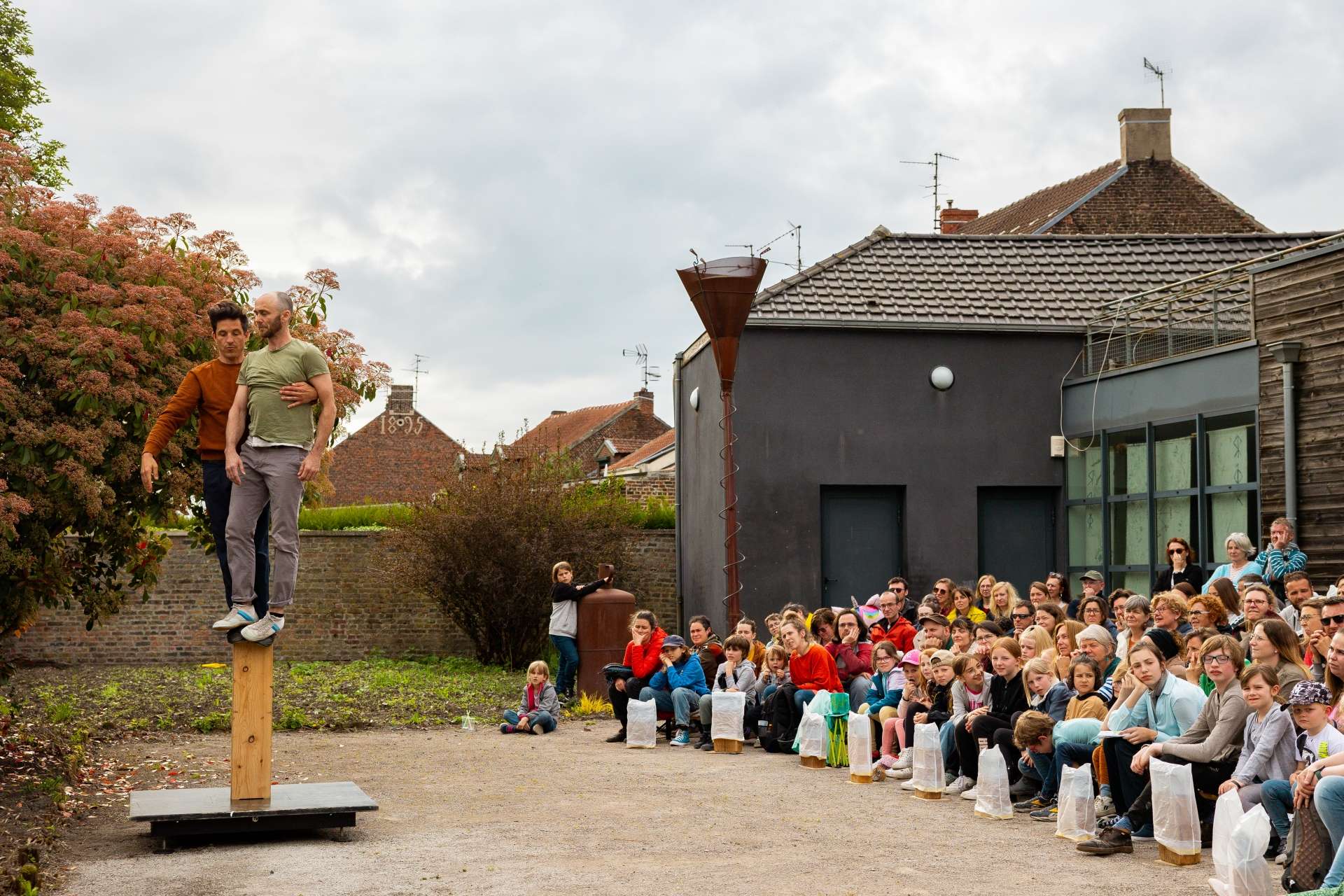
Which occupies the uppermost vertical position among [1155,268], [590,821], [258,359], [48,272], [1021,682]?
[1155,268]

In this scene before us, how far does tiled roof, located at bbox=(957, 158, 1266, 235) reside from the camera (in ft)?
103

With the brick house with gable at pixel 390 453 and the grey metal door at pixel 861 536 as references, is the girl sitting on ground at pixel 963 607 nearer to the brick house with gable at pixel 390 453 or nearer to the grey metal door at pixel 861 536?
the grey metal door at pixel 861 536

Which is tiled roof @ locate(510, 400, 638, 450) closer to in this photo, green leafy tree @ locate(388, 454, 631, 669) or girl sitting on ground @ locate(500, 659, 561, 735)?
green leafy tree @ locate(388, 454, 631, 669)

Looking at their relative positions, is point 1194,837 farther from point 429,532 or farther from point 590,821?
point 429,532

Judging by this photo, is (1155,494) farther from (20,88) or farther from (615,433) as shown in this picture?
(615,433)

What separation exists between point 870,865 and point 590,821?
225 cm

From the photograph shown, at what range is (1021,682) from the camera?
10539mm

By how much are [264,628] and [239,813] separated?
3.79ft

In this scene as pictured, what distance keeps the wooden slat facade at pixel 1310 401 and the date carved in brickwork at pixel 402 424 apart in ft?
143

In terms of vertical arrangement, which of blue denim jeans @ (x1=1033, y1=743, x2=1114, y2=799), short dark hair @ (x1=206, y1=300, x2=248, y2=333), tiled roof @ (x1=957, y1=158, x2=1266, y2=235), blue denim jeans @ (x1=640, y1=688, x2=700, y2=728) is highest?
tiled roof @ (x1=957, y1=158, x2=1266, y2=235)

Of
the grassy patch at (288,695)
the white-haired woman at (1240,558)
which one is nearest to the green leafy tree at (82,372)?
the grassy patch at (288,695)

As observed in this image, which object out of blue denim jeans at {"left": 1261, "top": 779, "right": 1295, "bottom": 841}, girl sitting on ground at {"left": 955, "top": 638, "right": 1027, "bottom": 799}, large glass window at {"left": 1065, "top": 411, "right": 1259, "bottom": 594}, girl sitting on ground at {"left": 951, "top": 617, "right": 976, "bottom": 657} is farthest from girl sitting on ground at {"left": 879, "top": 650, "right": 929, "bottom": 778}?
large glass window at {"left": 1065, "top": 411, "right": 1259, "bottom": 594}

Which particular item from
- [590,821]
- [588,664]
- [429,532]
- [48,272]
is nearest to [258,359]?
[48,272]

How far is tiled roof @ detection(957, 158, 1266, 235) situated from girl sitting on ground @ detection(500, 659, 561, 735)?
18904mm
